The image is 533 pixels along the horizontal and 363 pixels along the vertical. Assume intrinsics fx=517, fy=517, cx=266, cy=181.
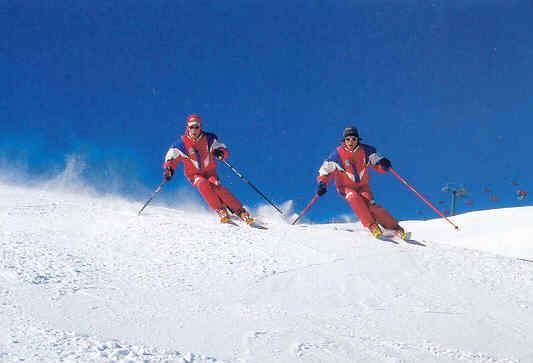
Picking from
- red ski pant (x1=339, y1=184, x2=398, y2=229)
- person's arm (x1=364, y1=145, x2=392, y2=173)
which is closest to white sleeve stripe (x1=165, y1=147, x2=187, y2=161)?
red ski pant (x1=339, y1=184, x2=398, y2=229)

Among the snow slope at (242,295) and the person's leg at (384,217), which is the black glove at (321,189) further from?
the snow slope at (242,295)

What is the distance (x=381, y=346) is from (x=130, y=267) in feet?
7.29

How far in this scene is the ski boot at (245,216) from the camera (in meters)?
7.19

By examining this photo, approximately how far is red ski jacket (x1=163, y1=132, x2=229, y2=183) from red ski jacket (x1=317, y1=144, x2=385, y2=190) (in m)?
1.76

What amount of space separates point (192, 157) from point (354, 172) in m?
2.50

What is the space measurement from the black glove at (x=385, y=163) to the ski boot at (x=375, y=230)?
122 cm

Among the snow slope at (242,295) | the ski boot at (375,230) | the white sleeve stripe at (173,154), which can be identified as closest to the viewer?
the snow slope at (242,295)

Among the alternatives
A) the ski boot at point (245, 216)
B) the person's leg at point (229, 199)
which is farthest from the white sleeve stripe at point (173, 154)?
the ski boot at point (245, 216)

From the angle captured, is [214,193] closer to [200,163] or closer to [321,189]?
[200,163]

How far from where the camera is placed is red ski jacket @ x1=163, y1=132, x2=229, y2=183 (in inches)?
316

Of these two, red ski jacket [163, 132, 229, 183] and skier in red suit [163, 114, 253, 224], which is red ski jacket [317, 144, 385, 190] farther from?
red ski jacket [163, 132, 229, 183]

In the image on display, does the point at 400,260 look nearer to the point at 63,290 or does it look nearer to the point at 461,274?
the point at 461,274

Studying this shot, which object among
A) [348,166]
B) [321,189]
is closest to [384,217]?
[348,166]

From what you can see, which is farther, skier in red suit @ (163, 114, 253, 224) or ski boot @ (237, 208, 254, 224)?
skier in red suit @ (163, 114, 253, 224)
